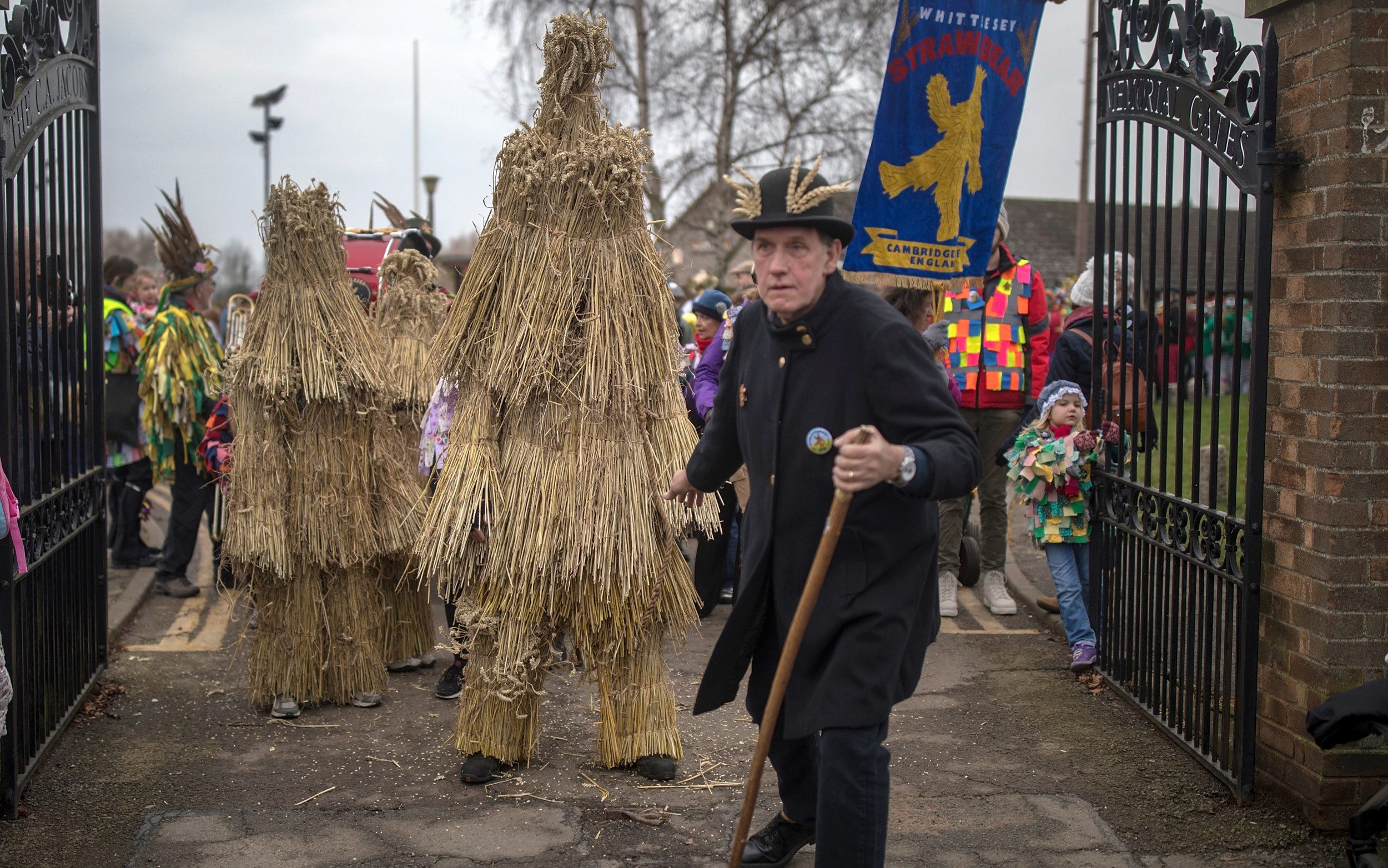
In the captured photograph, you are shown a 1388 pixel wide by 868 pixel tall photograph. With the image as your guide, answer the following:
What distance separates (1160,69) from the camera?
16.6 feet

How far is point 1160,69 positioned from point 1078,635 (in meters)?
2.76

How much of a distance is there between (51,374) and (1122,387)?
16.4ft

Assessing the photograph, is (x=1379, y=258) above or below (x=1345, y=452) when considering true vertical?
above

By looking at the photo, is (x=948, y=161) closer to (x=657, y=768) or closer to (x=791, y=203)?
(x=791, y=203)

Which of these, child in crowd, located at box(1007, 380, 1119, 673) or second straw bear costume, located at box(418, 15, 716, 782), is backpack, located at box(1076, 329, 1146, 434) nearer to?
child in crowd, located at box(1007, 380, 1119, 673)

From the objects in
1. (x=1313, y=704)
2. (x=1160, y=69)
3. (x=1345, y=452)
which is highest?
(x=1160, y=69)

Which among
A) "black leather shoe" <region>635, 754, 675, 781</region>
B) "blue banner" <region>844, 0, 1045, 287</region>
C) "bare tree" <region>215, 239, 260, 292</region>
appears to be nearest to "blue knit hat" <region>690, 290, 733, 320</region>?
"blue banner" <region>844, 0, 1045, 287</region>

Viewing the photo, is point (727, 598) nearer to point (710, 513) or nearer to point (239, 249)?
point (710, 513)

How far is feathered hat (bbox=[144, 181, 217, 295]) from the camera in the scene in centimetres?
763

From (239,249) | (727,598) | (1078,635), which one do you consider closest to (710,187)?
(727,598)

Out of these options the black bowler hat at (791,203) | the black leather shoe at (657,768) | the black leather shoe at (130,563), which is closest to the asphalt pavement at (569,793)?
the black leather shoe at (657,768)

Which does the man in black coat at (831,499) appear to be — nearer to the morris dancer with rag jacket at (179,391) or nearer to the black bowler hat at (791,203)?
the black bowler hat at (791,203)

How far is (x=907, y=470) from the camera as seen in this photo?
9.91 ft

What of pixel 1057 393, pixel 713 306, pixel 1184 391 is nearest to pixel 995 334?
pixel 1057 393
